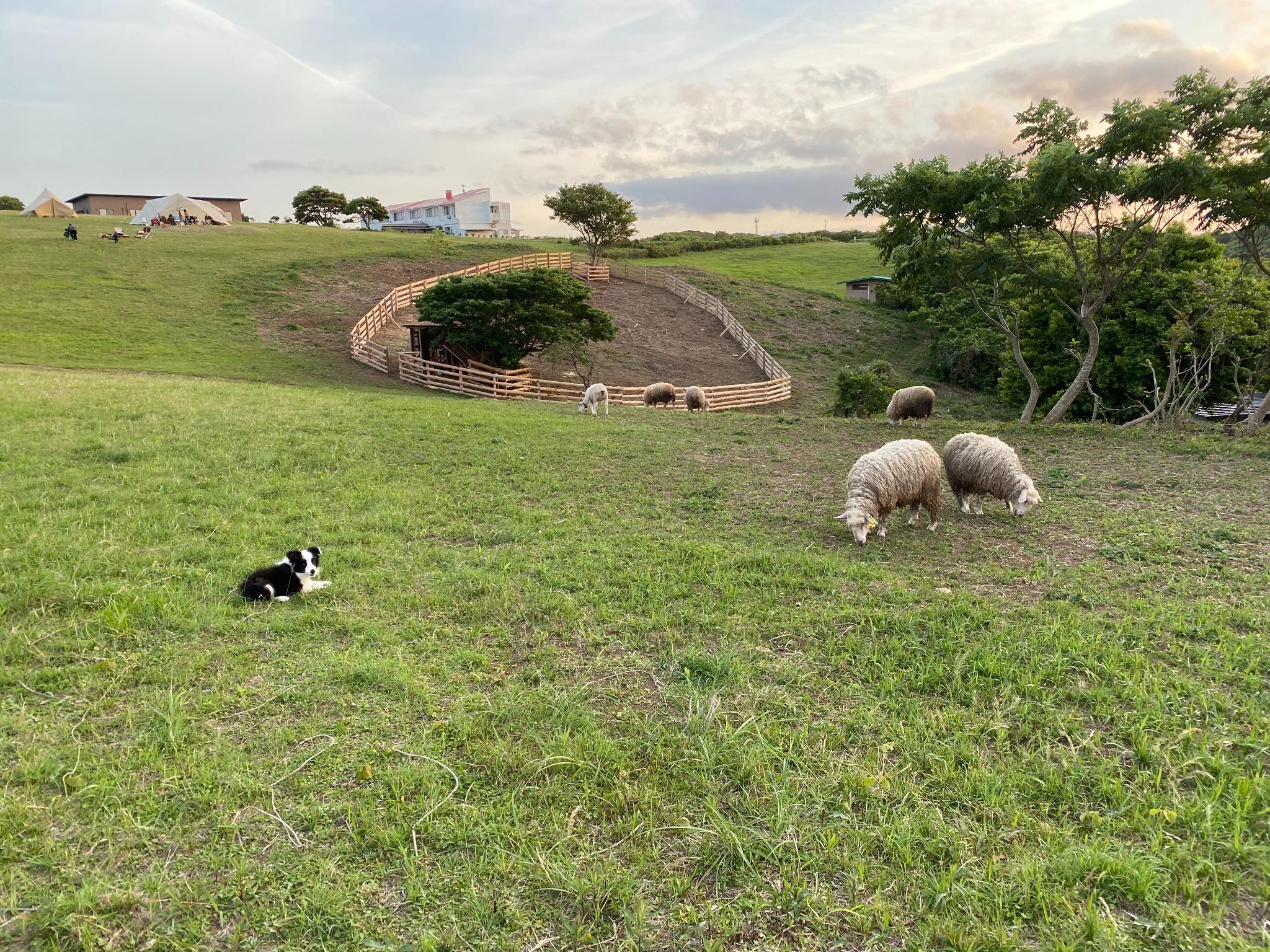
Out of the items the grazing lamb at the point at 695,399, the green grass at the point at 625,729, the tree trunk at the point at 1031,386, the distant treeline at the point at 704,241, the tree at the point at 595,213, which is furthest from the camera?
the distant treeline at the point at 704,241

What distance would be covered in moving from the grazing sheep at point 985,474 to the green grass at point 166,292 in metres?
20.4

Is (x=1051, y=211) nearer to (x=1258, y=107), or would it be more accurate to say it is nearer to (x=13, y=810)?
(x=1258, y=107)

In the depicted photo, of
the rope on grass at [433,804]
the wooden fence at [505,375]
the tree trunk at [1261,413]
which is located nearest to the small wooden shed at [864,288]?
the wooden fence at [505,375]

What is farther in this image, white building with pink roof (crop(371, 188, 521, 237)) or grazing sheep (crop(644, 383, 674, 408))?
white building with pink roof (crop(371, 188, 521, 237))

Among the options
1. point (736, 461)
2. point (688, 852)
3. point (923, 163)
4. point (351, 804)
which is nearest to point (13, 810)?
point (351, 804)

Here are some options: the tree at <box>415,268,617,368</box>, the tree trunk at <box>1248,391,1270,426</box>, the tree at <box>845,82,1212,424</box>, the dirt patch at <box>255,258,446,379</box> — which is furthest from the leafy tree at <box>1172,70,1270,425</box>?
the dirt patch at <box>255,258,446,379</box>

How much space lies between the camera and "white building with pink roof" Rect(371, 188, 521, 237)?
73438 mm

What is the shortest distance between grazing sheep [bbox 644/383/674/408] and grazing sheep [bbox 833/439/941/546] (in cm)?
1609

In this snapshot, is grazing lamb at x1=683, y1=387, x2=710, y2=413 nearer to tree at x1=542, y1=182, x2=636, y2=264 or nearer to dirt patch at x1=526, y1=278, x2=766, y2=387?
dirt patch at x1=526, y1=278, x2=766, y2=387

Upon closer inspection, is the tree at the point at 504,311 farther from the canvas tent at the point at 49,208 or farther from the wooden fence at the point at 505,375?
the canvas tent at the point at 49,208

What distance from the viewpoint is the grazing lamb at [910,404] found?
16.2m

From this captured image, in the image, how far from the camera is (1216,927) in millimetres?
2463

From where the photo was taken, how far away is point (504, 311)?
23.7 metres

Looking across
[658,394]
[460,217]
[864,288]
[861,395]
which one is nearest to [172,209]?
[460,217]
